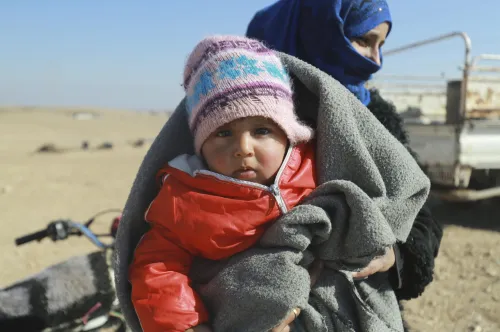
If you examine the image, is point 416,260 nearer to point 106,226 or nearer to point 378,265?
point 378,265

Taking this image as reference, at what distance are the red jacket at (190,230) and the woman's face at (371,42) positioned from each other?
0.61 metres

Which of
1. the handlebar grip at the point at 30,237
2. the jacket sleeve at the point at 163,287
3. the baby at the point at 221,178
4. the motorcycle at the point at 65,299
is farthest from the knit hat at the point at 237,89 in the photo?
the handlebar grip at the point at 30,237

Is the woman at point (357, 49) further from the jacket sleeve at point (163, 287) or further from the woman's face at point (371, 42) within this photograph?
the jacket sleeve at point (163, 287)

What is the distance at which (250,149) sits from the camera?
4.48 feet

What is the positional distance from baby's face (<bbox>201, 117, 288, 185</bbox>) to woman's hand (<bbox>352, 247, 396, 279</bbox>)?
37cm

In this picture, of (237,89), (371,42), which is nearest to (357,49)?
(371,42)

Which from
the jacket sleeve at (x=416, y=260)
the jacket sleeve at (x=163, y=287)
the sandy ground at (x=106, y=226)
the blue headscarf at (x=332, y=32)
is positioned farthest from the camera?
the sandy ground at (x=106, y=226)

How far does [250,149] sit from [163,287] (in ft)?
1.42

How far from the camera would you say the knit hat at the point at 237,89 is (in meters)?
1.39

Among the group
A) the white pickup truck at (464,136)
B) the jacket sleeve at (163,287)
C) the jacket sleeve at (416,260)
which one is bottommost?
the white pickup truck at (464,136)

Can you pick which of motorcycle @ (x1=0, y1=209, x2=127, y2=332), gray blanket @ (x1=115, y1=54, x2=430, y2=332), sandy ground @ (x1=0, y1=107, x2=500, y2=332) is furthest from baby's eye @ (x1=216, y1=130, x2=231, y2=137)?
sandy ground @ (x1=0, y1=107, x2=500, y2=332)

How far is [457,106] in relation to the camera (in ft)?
18.7

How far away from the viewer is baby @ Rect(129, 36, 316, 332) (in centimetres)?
131

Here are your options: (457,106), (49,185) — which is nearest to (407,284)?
(457,106)
